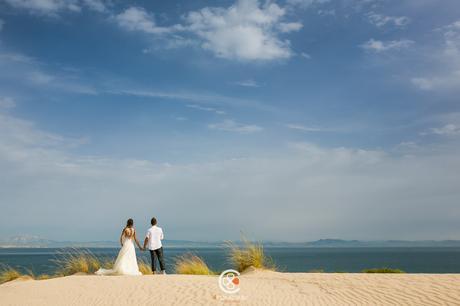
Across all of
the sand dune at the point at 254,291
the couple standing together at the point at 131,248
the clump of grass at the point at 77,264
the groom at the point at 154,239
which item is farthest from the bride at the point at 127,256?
the clump of grass at the point at 77,264

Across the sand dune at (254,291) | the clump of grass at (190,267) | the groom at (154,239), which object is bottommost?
the sand dune at (254,291)

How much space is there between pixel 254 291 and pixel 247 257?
5575 millimetres

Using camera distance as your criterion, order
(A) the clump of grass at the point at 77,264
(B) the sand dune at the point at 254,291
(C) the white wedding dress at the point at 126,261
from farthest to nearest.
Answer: (A) the clump of grass at the point at 77,264 → (C) the white wedding dress at the point at 126,261 → (B) the sand dune at the point at 254,291

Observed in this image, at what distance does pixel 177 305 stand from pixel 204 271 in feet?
23.2

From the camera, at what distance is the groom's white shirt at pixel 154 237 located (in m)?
16.6

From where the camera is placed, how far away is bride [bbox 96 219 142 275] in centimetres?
1633

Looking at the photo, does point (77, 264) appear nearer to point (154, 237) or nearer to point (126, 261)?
point (126, 261)

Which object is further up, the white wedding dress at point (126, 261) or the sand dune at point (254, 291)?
the white wedding dress at point (126, 261)

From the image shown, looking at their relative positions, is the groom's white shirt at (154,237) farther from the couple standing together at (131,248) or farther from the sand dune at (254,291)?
the sand dune at (254,291)

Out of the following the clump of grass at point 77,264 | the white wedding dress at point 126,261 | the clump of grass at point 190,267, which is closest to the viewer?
the white wedding dress at point 126,261

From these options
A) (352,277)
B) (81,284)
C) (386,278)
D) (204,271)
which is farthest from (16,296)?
(386,278)

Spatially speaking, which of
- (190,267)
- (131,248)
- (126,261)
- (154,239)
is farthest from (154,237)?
(190,267)

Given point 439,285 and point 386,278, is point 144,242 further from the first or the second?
point 439,285

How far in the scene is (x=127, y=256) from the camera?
644 inches
